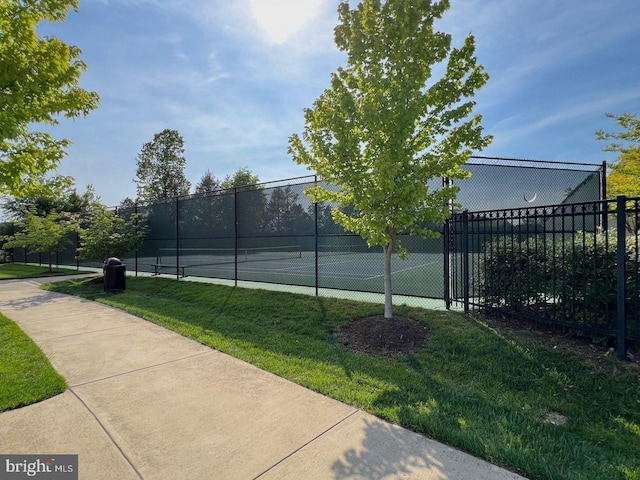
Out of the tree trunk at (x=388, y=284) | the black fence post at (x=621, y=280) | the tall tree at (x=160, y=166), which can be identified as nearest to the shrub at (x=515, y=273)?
the black fence post at (x=621, y=280)

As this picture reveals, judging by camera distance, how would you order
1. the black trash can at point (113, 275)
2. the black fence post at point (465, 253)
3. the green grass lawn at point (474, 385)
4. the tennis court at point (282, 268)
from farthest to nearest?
1. the black trash can at point (113, 275)
2. the tennis court at point (282, 268)
3. the black fence post at point (465, 253)
4. the green grass lawn at point (474, 385)

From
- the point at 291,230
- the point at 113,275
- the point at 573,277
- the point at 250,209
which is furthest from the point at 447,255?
the point at 113,275

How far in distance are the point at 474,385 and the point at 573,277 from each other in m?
1.99

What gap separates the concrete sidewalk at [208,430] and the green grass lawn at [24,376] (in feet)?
0.42

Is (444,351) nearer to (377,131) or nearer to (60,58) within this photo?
(377,131)

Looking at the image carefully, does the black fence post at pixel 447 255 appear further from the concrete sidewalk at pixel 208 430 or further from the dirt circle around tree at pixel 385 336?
the concrete sidewalk at pixel 208 430

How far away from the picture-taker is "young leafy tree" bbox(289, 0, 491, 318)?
168 inches

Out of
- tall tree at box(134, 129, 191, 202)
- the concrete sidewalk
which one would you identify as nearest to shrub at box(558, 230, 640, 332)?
the concrete sidewalk

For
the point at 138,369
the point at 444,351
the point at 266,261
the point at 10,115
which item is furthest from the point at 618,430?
the point at 266,261

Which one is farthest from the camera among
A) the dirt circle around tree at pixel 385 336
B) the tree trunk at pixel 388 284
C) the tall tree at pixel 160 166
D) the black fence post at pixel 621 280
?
the tall tree at pixel 160 166

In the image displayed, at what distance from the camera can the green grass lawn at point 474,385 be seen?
7.54 feet

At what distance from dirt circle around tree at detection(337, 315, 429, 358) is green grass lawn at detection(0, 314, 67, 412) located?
3.22 m

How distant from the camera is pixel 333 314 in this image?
582cm

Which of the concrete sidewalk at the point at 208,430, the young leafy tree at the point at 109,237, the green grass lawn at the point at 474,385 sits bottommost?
the concrete sidewalk at the point at 208,430
